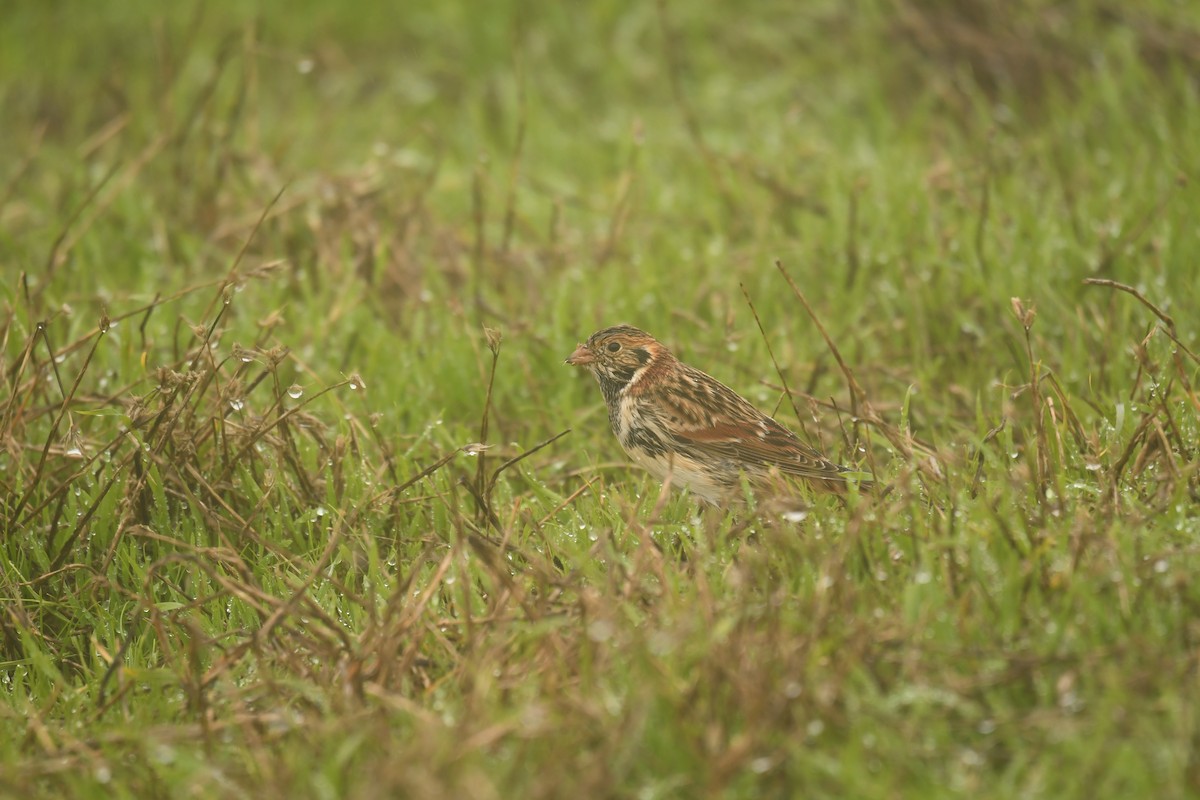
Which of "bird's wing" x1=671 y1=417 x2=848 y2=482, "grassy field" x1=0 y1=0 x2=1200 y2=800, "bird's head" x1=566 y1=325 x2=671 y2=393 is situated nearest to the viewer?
"grassy field" x1=0 y1=0 x2=1200 y2=800

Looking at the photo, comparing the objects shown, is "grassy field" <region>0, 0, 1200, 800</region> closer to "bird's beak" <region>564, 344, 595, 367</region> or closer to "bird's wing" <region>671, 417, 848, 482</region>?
"bird's wing" <region>671, 417, 848, 482</region>

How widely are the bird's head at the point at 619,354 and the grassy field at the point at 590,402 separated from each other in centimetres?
38

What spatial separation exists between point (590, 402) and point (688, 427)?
1.21 metres

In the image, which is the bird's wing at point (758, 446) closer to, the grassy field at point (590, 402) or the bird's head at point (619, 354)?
the grassy field at point (590, 402)

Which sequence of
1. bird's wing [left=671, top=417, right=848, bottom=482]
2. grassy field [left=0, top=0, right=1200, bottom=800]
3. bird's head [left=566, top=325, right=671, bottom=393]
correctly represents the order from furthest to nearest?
bird's head [left=566, top=325, right=671, bottom=393]
bird's wing [left=671, top=417, right=848, bottom=482]
grassy field [left=0, top=0, right=1200, bottom=800]

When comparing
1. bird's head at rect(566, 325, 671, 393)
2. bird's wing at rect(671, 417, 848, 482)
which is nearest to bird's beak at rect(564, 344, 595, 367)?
bird's head at rect(566, 325, 671, 393)

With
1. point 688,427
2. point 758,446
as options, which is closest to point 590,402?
point 688,427

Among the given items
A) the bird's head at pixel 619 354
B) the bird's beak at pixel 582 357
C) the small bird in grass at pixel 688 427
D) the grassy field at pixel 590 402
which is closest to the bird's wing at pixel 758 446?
the small bird in grass at pixel 688 427

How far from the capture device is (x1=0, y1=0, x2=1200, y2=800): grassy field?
3.52 m

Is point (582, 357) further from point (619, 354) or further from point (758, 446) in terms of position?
point (758, 446)

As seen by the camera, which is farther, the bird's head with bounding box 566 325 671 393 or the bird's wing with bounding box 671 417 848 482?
the bird's head with bounding box 566 325 671 393

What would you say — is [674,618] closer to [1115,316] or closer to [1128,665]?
[1128,665]

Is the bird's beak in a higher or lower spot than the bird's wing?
higher

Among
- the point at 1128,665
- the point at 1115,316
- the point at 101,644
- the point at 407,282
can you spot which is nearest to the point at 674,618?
the point at 1128,665
